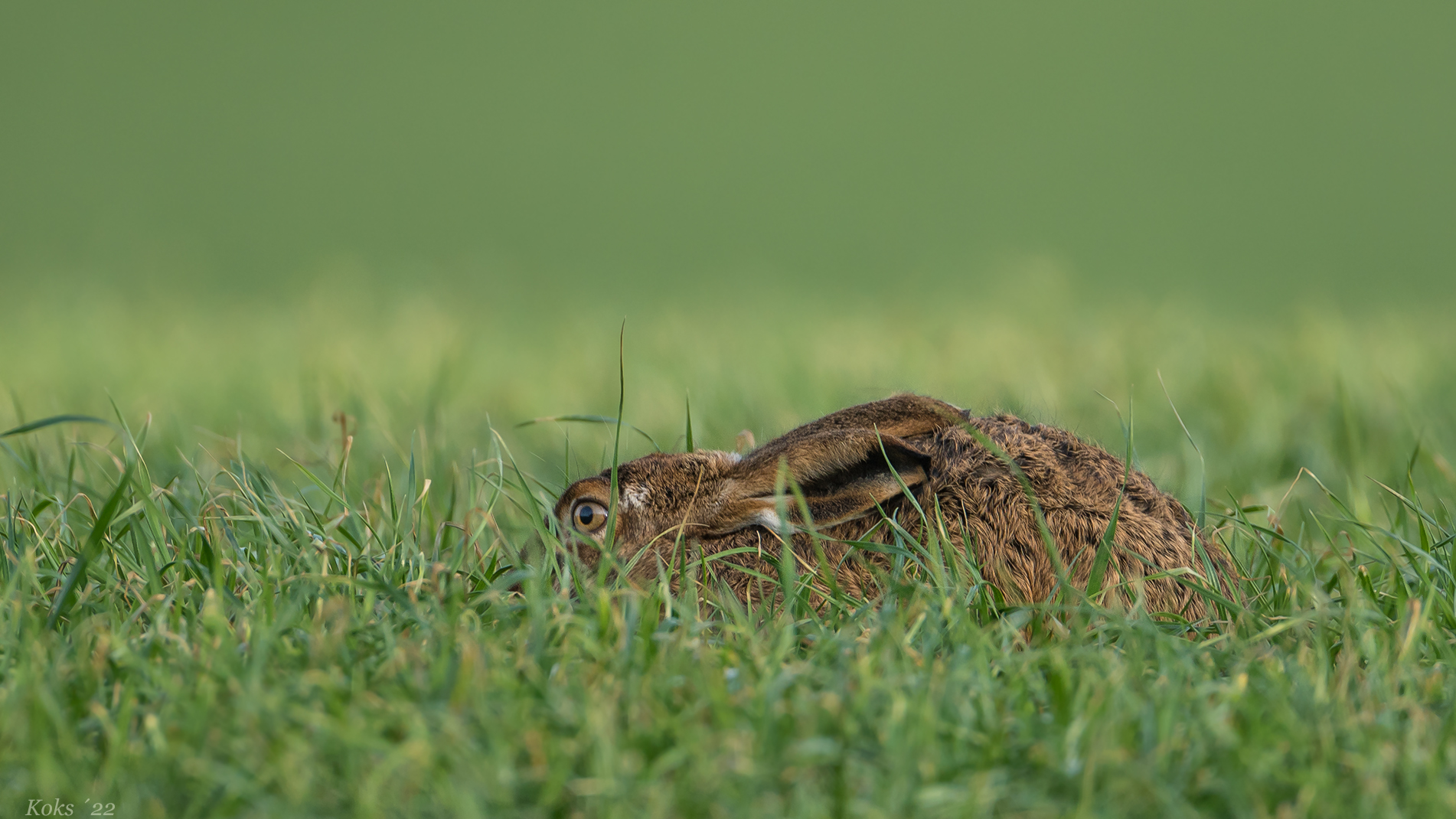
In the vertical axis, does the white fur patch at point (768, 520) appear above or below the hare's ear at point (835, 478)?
below

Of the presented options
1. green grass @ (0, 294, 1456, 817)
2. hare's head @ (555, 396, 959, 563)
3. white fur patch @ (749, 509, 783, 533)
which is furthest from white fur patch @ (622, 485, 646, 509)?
white fur patch @ (749, 509, 783, 533)

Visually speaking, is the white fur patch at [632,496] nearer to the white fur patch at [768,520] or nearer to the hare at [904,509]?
the hare at [904,509]

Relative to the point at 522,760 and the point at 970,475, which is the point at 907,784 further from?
the point at 970,475

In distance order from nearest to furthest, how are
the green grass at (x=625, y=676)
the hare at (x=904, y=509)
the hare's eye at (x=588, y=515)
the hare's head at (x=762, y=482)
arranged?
the green grass at (x=625, y=676) → the hare at (x=904, y=509) → the hare's head at (x=762, y=482) → the hare's eye at (x=588, y=515)

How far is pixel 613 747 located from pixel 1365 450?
3.99 m

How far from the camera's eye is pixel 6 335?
8312 mm

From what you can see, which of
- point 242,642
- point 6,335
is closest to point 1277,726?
point 242,642

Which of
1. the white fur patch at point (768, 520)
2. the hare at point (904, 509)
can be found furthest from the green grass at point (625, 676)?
the white fur patch at point (768, 520)

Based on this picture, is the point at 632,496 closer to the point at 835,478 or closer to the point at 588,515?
the point at 588,515

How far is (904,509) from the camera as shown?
3.09m

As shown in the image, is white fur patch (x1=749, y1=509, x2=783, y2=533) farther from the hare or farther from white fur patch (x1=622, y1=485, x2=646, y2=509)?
white fur patch (x1=622, y1=485, x2=646, y2=509)

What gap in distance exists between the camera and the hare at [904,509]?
2.92m

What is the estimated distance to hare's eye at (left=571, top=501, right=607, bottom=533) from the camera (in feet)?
10.9

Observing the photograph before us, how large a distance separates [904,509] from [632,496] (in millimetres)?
735
